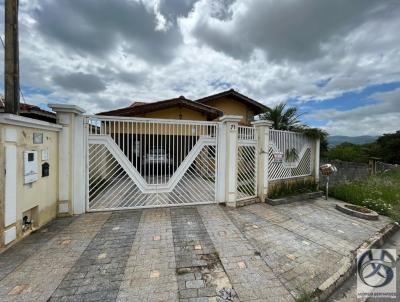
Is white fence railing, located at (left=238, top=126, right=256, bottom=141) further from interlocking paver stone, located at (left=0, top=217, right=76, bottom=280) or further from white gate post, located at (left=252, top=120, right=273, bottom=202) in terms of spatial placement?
interlocking paver stone, located at (left=0, top=217, right=76, bottom=280)

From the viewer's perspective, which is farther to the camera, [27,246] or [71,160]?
[71,160]

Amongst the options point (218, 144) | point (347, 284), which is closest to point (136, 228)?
point (218, 144)

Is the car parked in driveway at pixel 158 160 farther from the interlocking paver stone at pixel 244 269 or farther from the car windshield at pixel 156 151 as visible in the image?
the interlocking paver stone at pixel 244 269

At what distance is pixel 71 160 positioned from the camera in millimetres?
4598

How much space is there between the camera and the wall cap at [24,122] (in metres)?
3.07

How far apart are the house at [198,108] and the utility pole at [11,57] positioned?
207 inches

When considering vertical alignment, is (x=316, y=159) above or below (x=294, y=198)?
above

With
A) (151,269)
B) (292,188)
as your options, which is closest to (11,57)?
(151,269)

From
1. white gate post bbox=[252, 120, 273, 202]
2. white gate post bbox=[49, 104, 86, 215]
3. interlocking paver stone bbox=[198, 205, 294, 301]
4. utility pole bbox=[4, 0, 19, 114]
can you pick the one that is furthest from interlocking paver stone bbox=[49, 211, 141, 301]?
white gate post bbox=[252, 120, 273, 202]

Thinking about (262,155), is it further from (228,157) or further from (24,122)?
(24,122)

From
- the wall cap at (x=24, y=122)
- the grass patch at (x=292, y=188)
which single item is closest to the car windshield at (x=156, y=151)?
the wall cap at (x=24, y=122)

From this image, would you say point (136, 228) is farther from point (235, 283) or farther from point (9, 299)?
point (235, 283)

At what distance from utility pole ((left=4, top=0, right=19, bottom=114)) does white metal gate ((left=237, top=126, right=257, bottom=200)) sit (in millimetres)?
5316

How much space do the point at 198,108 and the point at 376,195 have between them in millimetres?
7885
